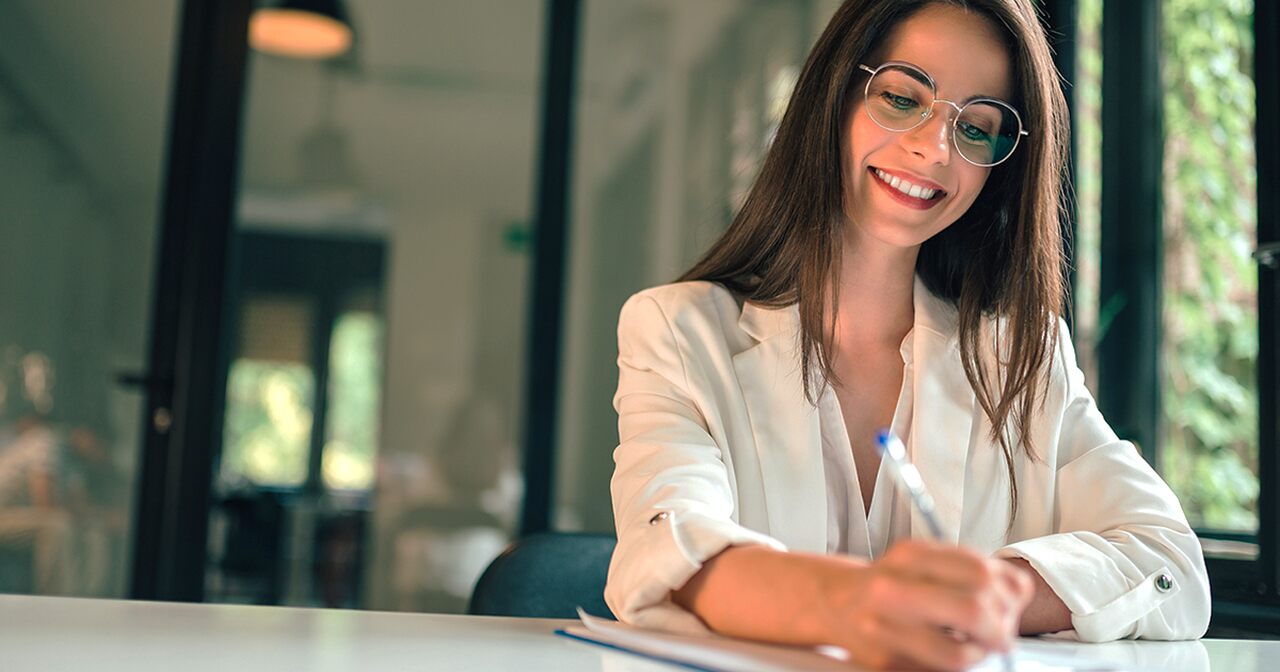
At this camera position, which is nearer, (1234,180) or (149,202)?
(1234,180)

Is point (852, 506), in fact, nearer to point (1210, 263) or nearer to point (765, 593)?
point (765, 593)

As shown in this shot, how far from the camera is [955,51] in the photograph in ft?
4.92

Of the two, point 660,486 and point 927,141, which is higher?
point 927,141

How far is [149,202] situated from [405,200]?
86 cm

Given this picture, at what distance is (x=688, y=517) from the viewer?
3.57ft

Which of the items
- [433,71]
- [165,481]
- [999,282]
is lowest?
[165,481]

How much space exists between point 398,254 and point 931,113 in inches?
112

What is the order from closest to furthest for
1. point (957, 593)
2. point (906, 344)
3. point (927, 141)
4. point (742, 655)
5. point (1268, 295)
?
point (957, 593) → point (742, 655) → point (927, 141) → point (906, 344) → point (1268, 295)

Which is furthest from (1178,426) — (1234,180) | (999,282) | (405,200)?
(405,200)

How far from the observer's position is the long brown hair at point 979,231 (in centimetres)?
152

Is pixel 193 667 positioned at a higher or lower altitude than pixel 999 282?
lower

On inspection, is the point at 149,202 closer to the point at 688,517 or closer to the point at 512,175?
the point at 512,175

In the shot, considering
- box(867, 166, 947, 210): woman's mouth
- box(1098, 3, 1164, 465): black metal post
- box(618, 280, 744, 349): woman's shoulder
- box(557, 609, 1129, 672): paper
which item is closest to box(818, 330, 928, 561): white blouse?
box(618, 280, 744, 349): woman's shoulder

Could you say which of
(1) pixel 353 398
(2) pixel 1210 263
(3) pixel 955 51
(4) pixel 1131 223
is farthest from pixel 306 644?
(1) pixel 353 398
